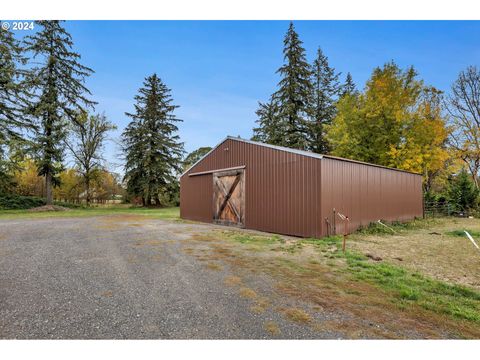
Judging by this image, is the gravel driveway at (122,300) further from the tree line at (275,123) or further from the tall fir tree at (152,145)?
the tall fir tree at (152,145)

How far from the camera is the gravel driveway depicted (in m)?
2.74

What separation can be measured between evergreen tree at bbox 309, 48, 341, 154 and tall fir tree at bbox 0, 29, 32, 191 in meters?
23.9

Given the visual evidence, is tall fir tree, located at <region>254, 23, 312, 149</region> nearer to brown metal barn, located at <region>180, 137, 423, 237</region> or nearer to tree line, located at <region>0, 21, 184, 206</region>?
brown metal barn, located at <region>180, 137, 423, 237</region>

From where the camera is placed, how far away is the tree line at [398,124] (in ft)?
62.2

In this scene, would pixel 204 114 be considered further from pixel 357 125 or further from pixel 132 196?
pixel 357 125

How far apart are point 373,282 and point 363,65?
22858 millimetres

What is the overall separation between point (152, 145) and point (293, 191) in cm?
2354

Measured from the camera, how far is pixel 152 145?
29.5m

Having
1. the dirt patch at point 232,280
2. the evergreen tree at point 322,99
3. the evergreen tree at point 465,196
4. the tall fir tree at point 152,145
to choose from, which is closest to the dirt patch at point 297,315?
the dirt patch at point 232,280

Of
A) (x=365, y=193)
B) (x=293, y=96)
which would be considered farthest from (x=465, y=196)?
(x=293, y=96)

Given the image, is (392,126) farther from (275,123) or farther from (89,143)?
(89,143)

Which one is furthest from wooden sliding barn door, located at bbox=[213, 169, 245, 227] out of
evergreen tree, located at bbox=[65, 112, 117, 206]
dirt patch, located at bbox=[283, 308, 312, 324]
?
evergreen tree, located at bbox=[65, 112, 117, 206]
